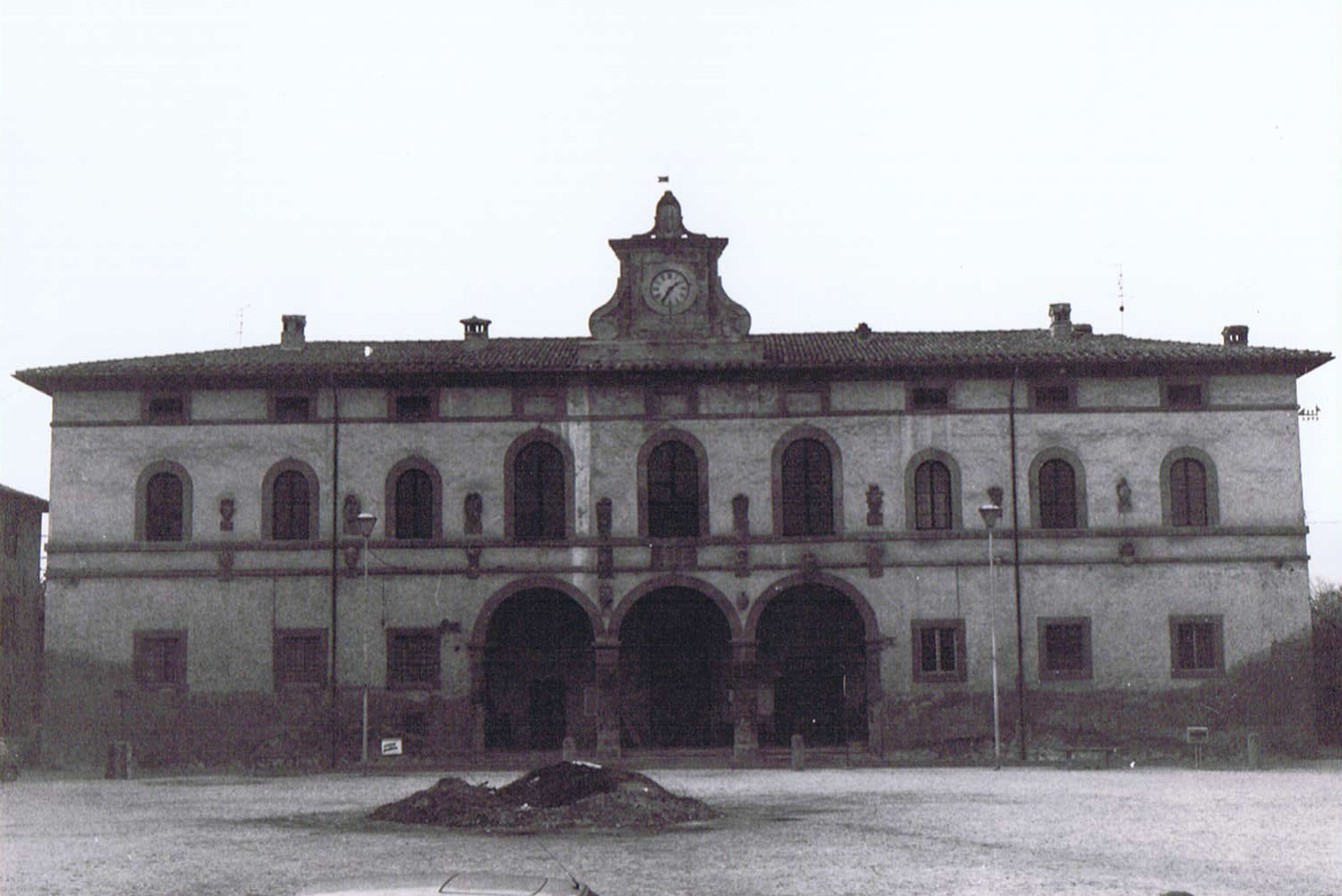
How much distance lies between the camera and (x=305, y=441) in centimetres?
3878

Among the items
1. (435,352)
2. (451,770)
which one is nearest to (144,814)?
(451,770)

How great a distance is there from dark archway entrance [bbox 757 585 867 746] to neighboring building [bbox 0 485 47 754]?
2395 cm

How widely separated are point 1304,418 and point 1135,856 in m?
26.4

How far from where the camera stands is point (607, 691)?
125ft

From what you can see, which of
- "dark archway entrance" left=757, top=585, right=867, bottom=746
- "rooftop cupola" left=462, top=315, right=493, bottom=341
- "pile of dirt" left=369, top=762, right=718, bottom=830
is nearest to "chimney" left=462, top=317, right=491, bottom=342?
"rooftop cupola" left=462, top=315, right=493, bottom=341

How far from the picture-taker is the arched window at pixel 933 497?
126 ft

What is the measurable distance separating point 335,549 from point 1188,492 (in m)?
20.3

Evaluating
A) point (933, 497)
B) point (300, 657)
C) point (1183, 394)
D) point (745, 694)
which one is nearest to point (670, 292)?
point (933, 497)

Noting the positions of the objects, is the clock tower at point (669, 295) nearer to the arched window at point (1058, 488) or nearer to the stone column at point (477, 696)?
the arched window at point (1058, 488)

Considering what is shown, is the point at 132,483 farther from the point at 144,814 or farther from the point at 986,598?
the point at 986,598

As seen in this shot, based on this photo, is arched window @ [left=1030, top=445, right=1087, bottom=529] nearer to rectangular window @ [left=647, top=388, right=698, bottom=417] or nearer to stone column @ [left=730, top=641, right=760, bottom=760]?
stone column @ [left=730, top=641, right=760, bottom=760]

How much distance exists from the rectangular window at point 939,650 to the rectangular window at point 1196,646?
16.1 ft

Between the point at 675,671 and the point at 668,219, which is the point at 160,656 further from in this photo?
the point at 668,219

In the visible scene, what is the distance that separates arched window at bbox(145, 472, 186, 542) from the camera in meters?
38.5
